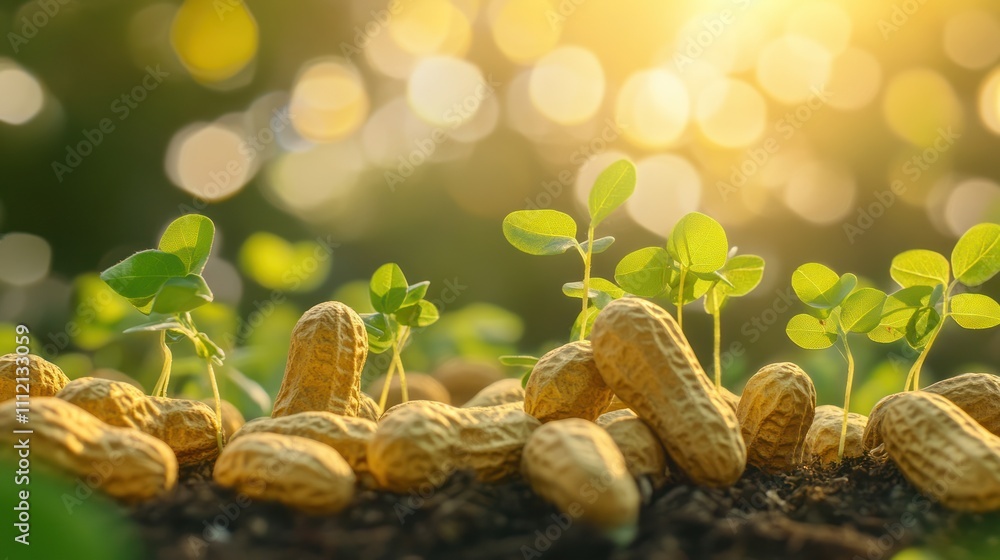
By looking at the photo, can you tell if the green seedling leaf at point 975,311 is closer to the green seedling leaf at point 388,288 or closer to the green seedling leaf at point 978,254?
the green seedling leaf at point 978,254

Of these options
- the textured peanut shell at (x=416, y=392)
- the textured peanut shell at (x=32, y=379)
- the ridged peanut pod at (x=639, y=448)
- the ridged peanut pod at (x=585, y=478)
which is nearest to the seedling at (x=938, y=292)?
Result: the ridged peanut pod at (x=639, y=448)

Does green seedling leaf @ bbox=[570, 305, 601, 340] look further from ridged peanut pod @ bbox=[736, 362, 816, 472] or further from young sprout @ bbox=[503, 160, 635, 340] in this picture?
ridged peanut pod @ bbox=[736, 362, 816, 472]

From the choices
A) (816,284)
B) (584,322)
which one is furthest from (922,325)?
(584,322)

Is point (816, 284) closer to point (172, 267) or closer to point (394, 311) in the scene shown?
point (394, 311)

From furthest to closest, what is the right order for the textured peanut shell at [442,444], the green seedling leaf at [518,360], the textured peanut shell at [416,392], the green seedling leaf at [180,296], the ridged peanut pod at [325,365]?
the textured peanut shell at [416,392]
the green seedling leaf at [518,360]
the ridged peanut pod at [325,365]
the green seedling leaf at [180,296]
the textured peanut shell at [442,444]

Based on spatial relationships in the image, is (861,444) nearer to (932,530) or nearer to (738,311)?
(932,530)

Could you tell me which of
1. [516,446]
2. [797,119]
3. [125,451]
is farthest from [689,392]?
[797,119]
